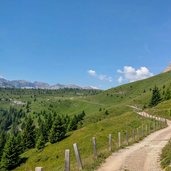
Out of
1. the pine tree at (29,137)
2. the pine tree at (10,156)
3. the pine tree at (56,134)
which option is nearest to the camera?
the pine tree at (10,156)

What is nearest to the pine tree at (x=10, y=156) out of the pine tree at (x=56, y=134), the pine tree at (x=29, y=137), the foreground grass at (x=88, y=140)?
the foreground grass at (x=88, y=140)

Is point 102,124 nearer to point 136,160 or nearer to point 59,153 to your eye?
point 59,153

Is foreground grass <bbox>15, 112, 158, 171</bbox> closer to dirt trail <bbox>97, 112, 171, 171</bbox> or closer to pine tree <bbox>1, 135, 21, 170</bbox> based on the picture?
pine tree <bbox>1, 135, 21, 170</bbox>

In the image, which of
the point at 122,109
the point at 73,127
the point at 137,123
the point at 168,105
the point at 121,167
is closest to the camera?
the point at 121,167

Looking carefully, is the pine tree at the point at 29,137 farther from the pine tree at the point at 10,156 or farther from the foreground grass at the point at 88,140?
the foreground grass at the point at 88,140

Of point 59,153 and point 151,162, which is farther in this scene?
point 59,153

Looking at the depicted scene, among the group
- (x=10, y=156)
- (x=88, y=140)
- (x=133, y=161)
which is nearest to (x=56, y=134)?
(x=10, y=156)

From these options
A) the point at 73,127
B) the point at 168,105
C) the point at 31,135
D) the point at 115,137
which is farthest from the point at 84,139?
the point at 31,135

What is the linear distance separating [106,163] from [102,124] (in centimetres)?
6379

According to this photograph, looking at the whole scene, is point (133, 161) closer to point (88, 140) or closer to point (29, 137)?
point (88, 140)

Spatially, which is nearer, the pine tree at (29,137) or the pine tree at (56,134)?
the pine tree at (56,134)

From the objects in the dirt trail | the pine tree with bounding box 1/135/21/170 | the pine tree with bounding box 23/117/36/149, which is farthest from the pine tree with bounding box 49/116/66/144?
the dirt trail

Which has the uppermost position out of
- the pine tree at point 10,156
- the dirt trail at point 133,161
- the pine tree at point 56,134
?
the dirt trail at point 133,161

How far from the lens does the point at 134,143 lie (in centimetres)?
3703
